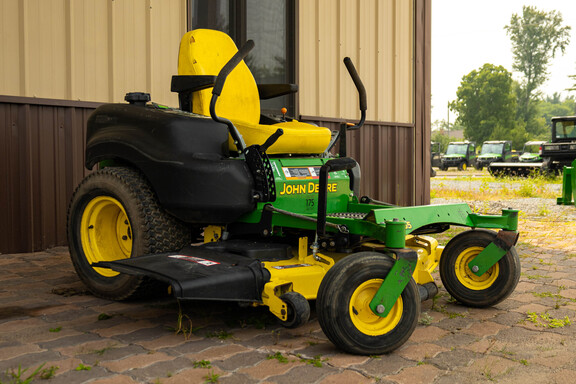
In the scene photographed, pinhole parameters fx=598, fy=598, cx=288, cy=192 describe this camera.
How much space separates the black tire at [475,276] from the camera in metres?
3.37

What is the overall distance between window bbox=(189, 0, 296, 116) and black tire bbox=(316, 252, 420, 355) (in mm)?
4191

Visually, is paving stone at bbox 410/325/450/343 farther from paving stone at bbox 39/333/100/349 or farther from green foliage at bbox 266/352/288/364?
paving stone at bbox 39/333/100/349

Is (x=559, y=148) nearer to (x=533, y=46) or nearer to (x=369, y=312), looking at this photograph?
(x=369, y=312)

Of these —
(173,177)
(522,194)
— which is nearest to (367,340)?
(173,177)

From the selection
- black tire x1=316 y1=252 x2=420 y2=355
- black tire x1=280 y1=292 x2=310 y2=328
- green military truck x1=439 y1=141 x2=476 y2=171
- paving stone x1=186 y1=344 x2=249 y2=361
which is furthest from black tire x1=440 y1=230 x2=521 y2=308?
green military truck x1=439 y1=141 x2=476 y2=171

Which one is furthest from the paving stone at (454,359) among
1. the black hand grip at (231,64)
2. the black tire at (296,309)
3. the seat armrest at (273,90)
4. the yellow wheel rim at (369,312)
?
the seat armrest at (273,90)

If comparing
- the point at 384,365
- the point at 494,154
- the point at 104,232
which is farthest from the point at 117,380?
the point at 494,154

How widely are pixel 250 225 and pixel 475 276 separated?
Result: 135cm

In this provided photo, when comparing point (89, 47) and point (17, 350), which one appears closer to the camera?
point (17, 350)

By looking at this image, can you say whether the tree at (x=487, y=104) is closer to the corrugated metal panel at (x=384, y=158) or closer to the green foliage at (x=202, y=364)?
the corrugated metal panel at (x=384, y=158)

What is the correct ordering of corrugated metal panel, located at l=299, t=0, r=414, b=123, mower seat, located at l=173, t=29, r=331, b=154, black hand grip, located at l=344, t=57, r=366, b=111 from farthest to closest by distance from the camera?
corrugated metal panel, located at l=299, t=0, r=414, b=123 → black hand grip, located at l=344, t=57, r=366, b=111 → mower seat, located at l=173, t=29, r=331, b=154

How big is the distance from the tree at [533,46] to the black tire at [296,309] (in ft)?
220

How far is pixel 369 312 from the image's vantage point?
106 inches

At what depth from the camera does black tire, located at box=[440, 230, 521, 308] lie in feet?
11.1
